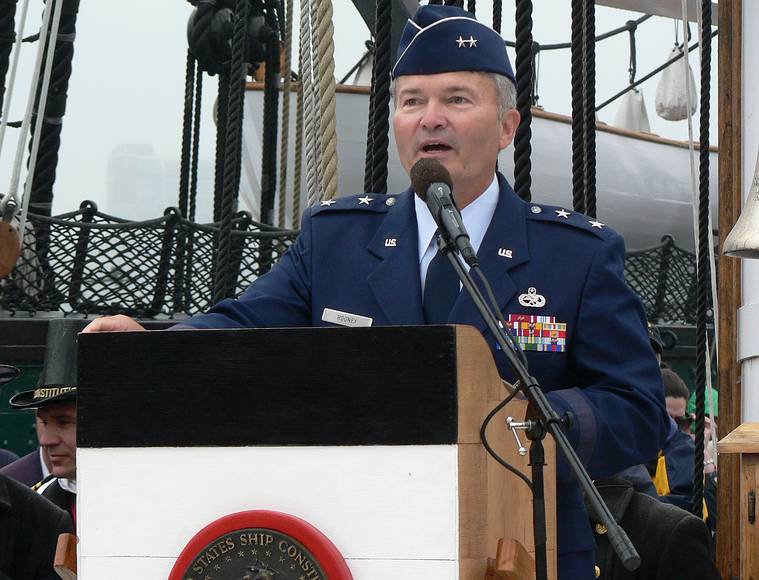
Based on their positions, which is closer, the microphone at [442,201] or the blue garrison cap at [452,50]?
the microphone at [442,201]

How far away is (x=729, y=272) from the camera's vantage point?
3842mm

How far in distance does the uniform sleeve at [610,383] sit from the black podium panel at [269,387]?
0.45 meters

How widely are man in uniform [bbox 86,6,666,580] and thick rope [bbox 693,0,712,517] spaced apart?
1.77 m

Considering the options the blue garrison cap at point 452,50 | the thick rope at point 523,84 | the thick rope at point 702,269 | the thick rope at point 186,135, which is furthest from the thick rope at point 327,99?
the thick rope at point 186,135

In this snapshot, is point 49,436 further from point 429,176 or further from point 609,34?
point 609,34

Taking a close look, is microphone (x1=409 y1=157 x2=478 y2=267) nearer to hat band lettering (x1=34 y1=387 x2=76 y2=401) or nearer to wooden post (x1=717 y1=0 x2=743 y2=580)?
wooden post (x1=717 y1=0 x2=743 y2=580)

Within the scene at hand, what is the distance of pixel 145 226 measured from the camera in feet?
18.9

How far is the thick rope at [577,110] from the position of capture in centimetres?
314

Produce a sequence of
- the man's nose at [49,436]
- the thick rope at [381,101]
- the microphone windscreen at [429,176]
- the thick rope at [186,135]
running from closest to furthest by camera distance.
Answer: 1. the microphone windscreen at [429,176]
2. the thick rope at [381,101]
3. the man's nose at [49,436]
4. the thick rope at [186,135]

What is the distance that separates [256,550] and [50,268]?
4.41m

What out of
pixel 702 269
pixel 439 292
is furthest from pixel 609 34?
pixel 439 292

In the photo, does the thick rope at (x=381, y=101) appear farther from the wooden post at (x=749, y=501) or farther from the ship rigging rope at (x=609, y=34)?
the ship rigging rope at (x=609, y=34)

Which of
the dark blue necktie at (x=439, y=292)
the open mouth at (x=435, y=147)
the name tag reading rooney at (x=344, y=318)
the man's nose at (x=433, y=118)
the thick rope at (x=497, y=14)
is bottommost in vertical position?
the name tag reading rooney at (x=344, y=318)

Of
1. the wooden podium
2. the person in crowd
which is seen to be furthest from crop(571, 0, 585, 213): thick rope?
the wooden podium
